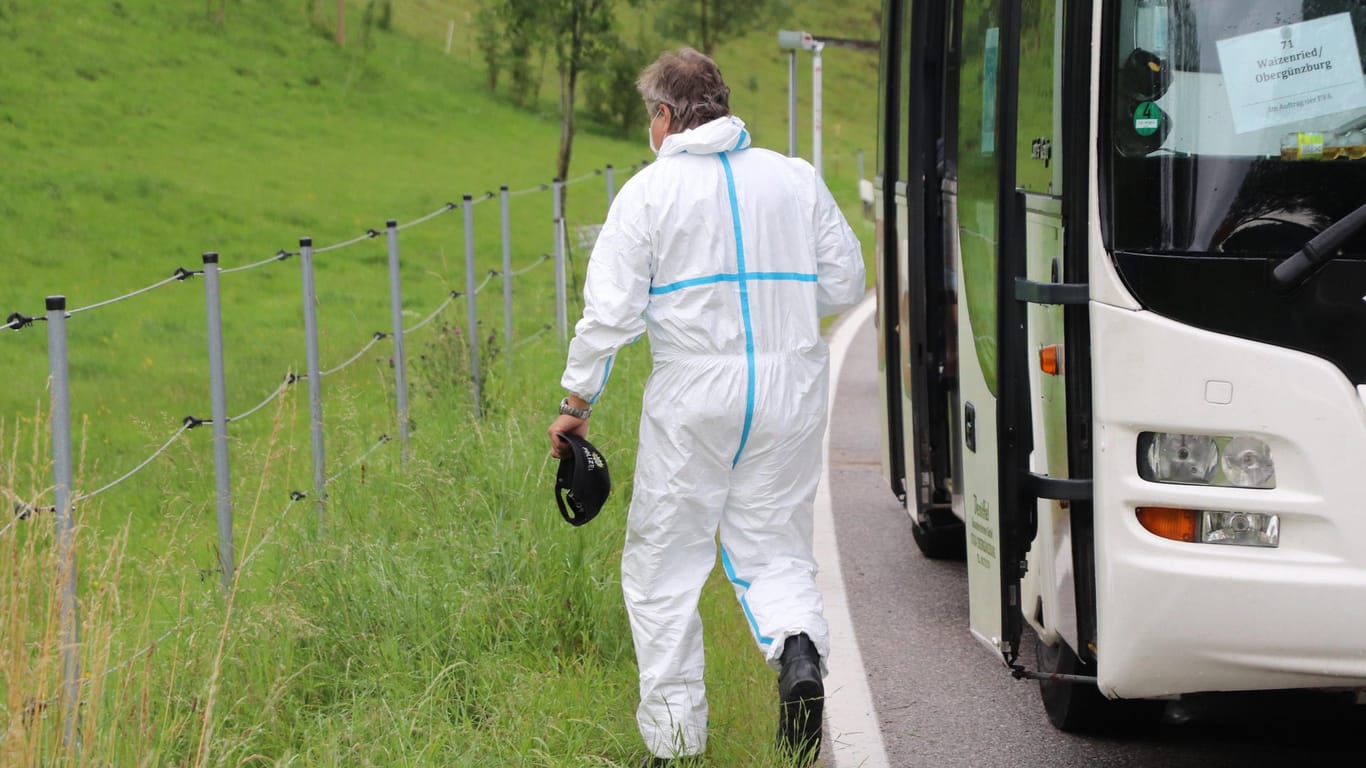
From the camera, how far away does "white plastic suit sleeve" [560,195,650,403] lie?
4.46 meters

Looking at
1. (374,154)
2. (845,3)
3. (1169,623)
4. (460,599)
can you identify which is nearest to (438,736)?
(460,599)

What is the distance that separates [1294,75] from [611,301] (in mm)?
1790

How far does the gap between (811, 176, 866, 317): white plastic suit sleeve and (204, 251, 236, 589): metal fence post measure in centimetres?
196

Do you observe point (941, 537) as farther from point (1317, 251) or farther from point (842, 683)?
point (1317, 251)

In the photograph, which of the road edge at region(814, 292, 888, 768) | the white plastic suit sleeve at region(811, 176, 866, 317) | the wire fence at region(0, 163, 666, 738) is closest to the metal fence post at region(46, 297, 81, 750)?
the wire fence at region(0, 163, 666, 738)

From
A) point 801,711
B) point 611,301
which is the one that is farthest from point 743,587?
point 611,301

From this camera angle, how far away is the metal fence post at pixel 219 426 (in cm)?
542

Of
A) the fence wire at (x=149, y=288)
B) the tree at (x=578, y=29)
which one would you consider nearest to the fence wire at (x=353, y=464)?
the fence wire at (x=149, y=288)

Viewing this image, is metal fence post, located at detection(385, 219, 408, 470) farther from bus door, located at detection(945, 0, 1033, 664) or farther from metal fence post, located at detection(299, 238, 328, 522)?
bus door, located at detection(945, 0, 1033, 664)

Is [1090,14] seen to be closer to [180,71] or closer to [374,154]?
[374,154]

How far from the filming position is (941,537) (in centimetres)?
732

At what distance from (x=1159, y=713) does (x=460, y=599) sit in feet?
7.39

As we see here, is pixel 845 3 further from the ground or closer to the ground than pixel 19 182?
further from the ground

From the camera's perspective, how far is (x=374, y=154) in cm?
3553
